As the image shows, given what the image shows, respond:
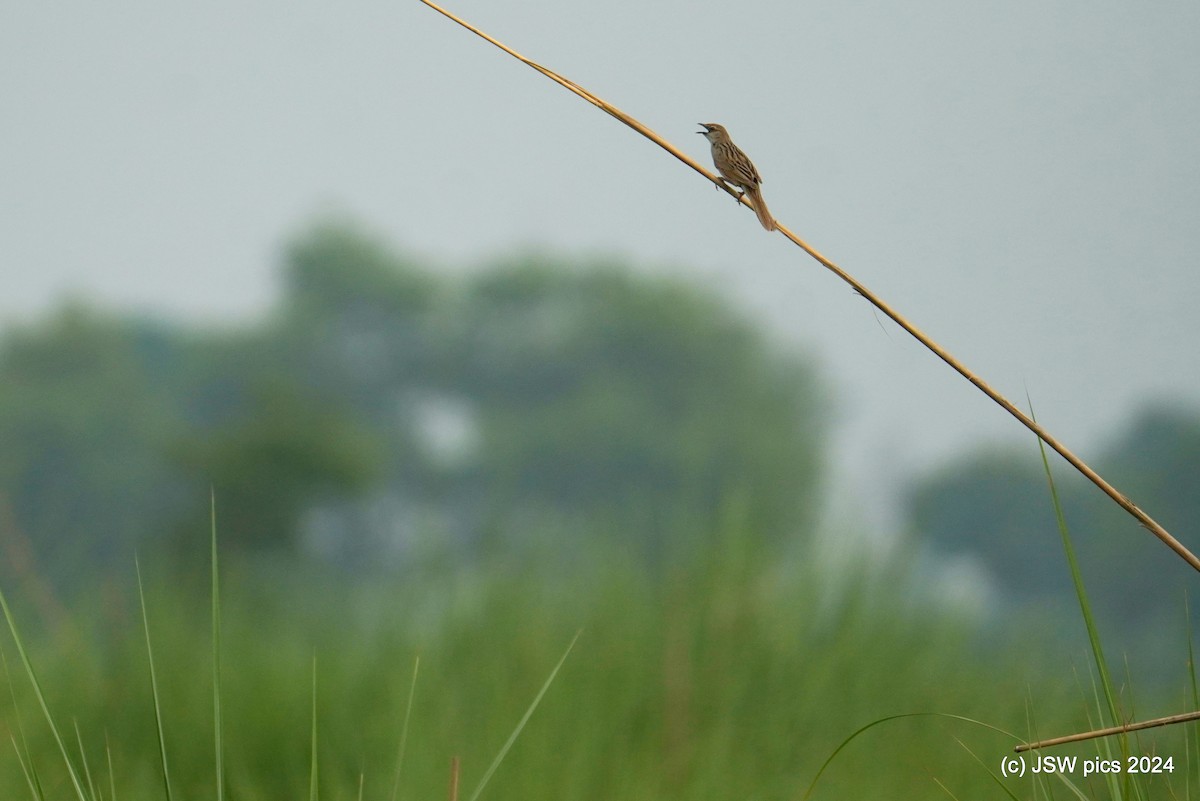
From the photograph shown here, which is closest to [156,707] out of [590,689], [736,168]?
[736,168]

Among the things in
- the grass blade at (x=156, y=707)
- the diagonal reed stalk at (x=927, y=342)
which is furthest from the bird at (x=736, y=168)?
the grass blade at (x=156, y=707)

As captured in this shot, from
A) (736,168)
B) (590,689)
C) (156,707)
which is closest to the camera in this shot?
(156,707)

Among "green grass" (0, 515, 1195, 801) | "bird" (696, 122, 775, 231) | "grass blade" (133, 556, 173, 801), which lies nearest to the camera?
"grass blade" (133, 556, 173, 801)

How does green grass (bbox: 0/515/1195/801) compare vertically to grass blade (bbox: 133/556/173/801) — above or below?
below

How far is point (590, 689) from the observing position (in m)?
3.82

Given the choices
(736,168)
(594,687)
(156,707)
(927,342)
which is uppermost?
(736,168)

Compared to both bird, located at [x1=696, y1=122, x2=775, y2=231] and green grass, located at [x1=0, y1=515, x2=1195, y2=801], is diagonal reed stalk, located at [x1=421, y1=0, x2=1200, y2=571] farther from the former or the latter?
green grass, located at [x1=0, y1=515, x2=1195, y2=801]

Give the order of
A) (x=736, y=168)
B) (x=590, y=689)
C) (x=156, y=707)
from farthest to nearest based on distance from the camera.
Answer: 1. (x=590, y=689)
2. (x=736, y=168)
3. (x=156, y=707)

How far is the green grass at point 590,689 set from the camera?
3.35 meters

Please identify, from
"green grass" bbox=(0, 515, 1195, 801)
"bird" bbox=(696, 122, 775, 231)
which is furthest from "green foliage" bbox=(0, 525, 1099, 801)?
"bird" bbox=(696, 122, 775, 231)

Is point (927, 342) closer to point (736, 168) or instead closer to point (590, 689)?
point (736, 168)

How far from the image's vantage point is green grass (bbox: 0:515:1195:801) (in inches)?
132

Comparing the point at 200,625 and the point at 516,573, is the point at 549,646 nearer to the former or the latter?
the point at 516,573

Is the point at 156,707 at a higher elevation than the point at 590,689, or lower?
higher
